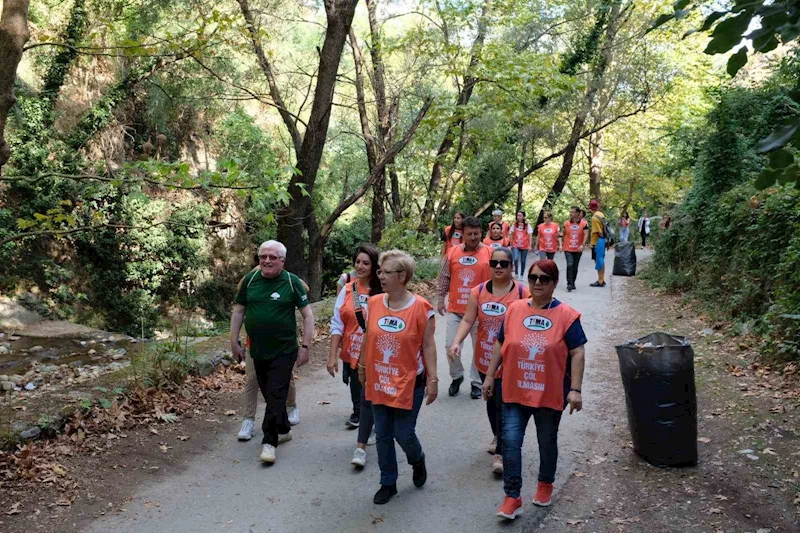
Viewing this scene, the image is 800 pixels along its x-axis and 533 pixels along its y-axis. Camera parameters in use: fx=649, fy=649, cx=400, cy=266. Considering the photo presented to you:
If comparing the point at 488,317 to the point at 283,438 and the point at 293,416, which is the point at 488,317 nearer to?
the point at 283,438

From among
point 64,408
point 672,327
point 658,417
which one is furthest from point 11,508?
point 672,327

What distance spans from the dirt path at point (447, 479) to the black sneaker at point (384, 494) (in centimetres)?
6

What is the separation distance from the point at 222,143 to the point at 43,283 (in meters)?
7.68

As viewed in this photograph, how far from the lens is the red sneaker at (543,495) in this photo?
185 inches

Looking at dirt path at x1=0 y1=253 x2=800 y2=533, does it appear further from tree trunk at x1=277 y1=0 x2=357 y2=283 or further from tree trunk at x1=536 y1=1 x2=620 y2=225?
tree trunk at x1=536 y1=1 x2=620 y2=225

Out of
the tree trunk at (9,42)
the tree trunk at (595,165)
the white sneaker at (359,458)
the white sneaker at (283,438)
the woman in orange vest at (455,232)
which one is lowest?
the white sneaker at (283,438)

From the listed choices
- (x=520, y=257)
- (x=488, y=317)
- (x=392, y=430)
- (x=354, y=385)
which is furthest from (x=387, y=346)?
(x=520, y=257)

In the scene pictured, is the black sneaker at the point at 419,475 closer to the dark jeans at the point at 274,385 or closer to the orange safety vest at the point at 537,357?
the orange safety vest at the point at 537,357

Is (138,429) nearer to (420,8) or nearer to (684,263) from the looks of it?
(684,263)

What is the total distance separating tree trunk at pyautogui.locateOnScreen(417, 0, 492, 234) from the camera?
15.0 m

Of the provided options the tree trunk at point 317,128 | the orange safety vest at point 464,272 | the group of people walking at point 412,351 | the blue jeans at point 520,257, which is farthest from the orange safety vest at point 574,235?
the group of people walking at point 412,351

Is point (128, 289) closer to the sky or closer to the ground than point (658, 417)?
closer to the ground

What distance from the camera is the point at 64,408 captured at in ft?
20.2

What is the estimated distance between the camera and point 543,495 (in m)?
4.70
